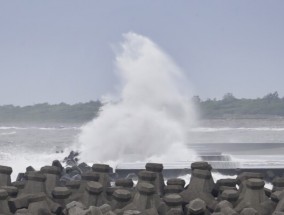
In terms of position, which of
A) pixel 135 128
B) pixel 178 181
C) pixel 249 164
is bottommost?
pixel 178 181

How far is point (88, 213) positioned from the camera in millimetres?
5051

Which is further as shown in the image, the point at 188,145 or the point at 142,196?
the point at 188,145

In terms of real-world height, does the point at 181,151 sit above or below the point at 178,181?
above

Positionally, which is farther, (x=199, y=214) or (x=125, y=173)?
(x=125, y=173)

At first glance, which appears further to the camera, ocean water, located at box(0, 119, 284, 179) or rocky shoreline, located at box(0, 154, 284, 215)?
ocean water, located at box(0, 119, 284, 179)

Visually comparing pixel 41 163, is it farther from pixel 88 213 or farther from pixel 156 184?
pixel 88 213

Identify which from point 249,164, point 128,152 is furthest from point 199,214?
point 128,152

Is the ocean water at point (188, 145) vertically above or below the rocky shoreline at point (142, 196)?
above

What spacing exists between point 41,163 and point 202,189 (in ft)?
49.2

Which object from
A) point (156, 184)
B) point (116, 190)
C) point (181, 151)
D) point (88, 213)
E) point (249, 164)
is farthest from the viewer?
point (181, 151)

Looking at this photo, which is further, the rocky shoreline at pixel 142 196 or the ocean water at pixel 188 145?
the ocean water at pixel 188 145

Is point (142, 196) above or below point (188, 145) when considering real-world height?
below

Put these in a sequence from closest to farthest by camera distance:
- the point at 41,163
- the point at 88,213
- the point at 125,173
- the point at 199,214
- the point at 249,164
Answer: the point at 88,213 < the point at 199,214 < the point at 125,173 < the point at 249,164 < the point at 41,163

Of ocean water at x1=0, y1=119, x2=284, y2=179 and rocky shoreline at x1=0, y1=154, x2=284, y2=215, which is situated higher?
ocean water at x1=0, y1=119, x2=284, y2=179
